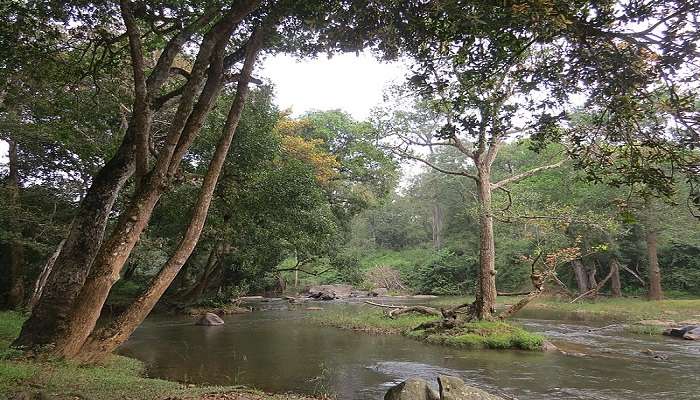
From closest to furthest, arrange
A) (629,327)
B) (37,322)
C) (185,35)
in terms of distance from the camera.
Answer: (37,322), (185,35), (629,327)

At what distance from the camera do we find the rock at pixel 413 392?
7.11 metres

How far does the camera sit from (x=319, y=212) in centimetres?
2312

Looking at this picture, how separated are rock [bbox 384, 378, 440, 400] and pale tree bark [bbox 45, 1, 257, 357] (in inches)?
213

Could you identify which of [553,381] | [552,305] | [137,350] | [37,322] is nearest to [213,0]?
[37,322]

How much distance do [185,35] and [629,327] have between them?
20.8 meters

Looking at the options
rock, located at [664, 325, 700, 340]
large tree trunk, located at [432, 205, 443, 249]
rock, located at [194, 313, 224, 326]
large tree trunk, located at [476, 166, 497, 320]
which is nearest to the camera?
rock, located at [664, 325, 700, 340]

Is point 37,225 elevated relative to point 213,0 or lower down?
lower down

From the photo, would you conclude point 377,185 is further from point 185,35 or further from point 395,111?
point 185,35

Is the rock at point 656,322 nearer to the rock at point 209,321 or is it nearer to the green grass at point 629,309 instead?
the green grass at point 629,309

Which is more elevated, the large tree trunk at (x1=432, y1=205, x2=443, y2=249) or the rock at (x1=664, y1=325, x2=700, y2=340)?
the large tree trunk at (x1=432, y1=205, x2=443, y2=249)

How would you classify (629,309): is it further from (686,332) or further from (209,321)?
(209,321)

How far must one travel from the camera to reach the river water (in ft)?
32.8

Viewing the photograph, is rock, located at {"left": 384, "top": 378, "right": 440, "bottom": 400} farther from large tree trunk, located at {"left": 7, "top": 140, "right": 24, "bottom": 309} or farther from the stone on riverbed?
large tree trunk, located at {"left": 7, "top": 140, "right": 24, "bottom": 309}

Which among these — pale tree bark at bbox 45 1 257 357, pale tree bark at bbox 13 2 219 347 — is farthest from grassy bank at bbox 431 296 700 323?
pale tree bark at bbox 13 2 219 347
